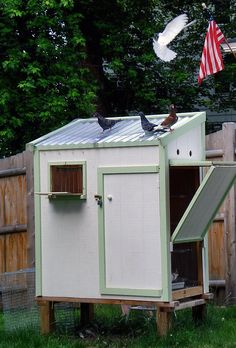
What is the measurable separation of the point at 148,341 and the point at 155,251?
2.66 ft

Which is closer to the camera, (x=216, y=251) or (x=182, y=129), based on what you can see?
(x=182, y=129)

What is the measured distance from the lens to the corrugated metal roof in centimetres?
746

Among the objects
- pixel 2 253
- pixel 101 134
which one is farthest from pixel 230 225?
pixel 2 253

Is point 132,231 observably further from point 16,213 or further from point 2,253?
point 2,253

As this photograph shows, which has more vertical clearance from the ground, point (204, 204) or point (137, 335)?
point (204, 204)

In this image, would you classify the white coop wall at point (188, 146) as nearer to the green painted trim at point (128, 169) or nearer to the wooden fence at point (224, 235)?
the green painted trim at point (128, 169)

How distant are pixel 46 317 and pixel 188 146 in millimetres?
2163

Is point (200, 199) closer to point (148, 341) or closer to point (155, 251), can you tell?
point (155, 251)

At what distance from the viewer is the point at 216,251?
369 inches

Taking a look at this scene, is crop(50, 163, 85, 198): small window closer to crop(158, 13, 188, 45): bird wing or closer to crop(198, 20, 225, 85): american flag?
crop(158, 13, 188, 45): bird wing

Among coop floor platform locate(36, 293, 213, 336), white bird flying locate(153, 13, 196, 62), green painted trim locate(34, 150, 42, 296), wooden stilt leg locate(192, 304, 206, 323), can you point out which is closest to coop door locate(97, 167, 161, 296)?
coop floor platform locate(36, 293, 213, 336)

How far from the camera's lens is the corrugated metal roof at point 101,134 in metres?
7.46

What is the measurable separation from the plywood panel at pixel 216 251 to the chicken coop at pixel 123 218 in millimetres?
1186

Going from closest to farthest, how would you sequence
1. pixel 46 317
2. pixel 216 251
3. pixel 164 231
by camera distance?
1. pixel 164 231
2. pixel 46 317
3. pixel 216 251
